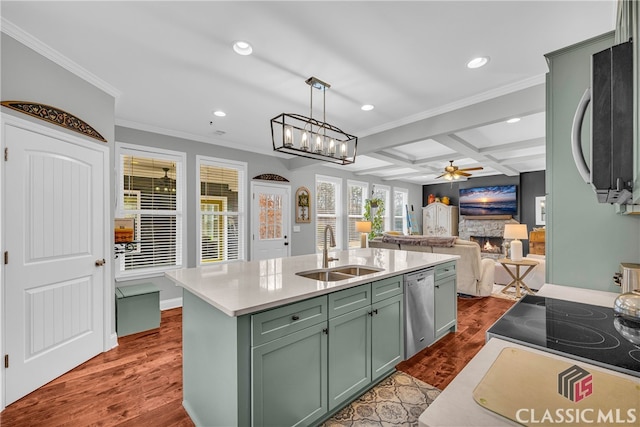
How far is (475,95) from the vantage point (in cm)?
295

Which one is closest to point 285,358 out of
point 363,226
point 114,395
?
point 114,395

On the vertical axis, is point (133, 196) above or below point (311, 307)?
above

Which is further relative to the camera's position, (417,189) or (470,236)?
(417,189)

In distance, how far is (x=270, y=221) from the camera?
5398mm

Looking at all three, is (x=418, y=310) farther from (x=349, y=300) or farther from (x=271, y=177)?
(x=271, y=177)

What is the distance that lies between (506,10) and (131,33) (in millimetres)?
2505

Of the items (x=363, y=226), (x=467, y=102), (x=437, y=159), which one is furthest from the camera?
(x=363, y=226)

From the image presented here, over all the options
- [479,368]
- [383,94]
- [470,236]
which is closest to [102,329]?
[479,368]

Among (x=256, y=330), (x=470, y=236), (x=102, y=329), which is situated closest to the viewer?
(x=256, y=330)

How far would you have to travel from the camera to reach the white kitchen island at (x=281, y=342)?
56.2 inches

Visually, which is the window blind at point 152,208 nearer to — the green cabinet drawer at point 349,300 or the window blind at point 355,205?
the green cabinet drawer at point 349,300

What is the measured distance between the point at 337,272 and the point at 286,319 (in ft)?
3.40

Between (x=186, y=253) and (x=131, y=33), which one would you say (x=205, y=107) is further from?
(x=186, y=253)

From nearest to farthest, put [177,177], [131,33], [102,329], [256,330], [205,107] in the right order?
1. [256,330]
2. [131,33]
3. [102,329]
4. [205,107]
5. [177,177]
